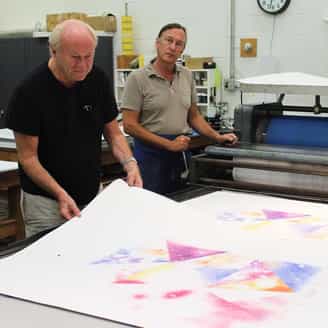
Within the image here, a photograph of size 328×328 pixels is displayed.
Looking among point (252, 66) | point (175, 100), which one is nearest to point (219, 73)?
point (252, 66)

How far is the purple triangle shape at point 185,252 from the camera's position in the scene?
58.1 inches

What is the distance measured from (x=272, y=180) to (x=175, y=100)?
0.86m

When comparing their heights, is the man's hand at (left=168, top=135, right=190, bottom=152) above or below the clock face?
below

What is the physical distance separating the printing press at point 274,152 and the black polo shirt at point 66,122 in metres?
0.37

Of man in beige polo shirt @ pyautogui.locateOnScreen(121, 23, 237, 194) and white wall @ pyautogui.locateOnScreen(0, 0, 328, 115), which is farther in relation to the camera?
white wall @ pyautogui.locateOnScreen(0, 0, 328, 115)

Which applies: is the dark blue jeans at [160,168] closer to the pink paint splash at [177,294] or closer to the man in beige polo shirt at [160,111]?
the man in beige polo shirt at [160,111]

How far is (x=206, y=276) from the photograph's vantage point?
1.36 m

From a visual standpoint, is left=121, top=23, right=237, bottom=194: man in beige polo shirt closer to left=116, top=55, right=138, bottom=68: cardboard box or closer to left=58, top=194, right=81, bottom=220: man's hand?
left=58, top=194, right=81, bottom=220: man's hand

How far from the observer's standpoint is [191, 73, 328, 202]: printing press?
1.96 m

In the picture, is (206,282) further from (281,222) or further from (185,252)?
(281,222)

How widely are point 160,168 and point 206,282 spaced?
1.42m

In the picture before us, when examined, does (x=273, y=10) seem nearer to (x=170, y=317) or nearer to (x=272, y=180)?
(x=272, y=180)

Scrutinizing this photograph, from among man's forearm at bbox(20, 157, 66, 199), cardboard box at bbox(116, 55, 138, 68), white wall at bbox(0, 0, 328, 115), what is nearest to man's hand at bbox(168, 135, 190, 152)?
man's forearm at bbox(20, 157, 66, 199)

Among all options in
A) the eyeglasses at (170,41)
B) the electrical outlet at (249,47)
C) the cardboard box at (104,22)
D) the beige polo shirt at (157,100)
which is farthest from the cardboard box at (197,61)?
the eyeglasses at (170,41)
